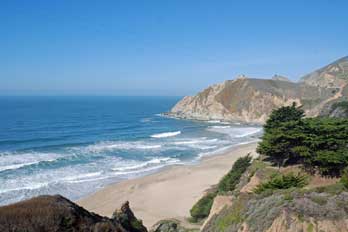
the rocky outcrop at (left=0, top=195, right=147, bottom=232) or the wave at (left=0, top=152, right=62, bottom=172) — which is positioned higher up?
the rocky outcrop at (left=0, top=195, right=147, bottom=232)

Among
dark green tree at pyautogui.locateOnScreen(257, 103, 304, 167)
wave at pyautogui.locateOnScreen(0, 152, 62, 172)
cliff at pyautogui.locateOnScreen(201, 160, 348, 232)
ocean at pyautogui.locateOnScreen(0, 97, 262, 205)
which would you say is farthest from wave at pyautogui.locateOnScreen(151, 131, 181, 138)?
cliff at pyautogui.locateOnScreen(201, 160, 348, 232)

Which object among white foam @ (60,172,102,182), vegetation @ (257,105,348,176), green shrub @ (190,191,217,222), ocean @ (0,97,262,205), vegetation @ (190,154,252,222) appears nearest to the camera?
vegetation @ (257,105,348,176)

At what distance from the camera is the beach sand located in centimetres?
2456

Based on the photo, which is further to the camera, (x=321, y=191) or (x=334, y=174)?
(x=334, y=174)

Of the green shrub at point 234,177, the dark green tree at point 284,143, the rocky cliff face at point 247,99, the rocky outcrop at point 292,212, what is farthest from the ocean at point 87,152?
the rocky cliff face at point 247,99

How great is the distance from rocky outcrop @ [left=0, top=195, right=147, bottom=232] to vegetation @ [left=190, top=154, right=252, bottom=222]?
13.9m

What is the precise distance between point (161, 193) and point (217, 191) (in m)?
7.09

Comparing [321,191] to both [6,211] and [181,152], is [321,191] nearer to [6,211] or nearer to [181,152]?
[6,211]

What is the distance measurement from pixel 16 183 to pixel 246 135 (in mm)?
43736

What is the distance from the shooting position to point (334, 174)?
727 inches

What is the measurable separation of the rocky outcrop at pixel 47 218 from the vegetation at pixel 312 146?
1481 centimetres

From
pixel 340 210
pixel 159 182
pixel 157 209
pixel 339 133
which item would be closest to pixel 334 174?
pixel 339 133

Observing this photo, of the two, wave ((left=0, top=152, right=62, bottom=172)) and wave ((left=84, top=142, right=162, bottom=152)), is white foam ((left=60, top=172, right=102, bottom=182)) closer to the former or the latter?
wave ((left=0, top=152, right=62, bottom=172))

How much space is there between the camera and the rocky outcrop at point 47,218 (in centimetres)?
585
